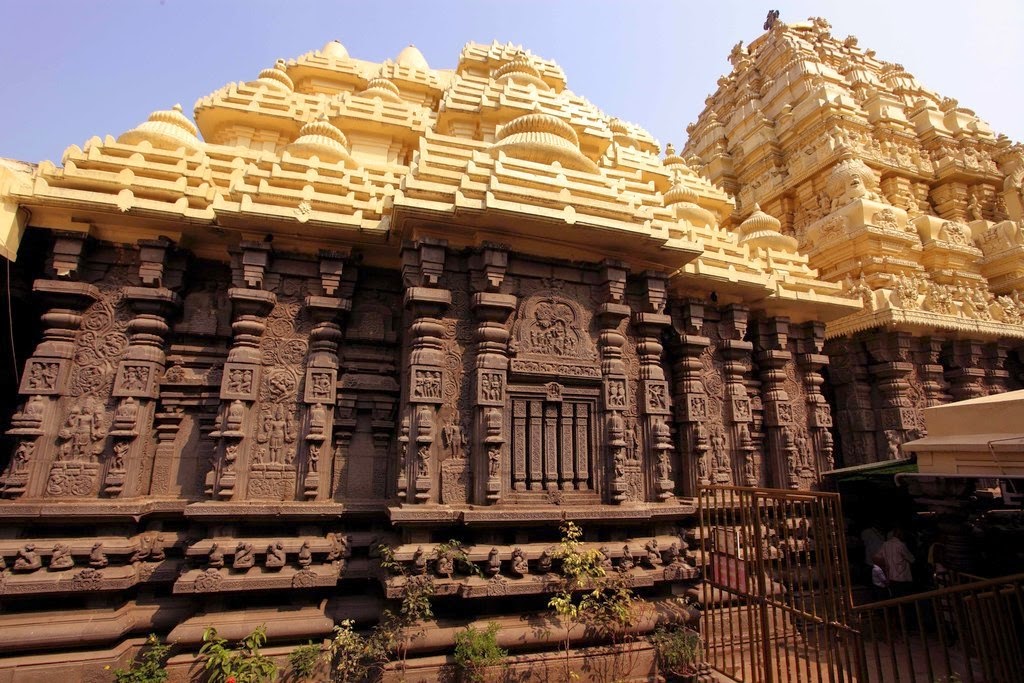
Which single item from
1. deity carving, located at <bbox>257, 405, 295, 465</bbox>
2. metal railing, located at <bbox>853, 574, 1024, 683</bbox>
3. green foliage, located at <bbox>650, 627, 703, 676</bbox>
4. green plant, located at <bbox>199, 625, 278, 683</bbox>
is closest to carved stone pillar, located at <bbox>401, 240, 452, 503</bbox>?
deity carving, located at <bbox>257, 405, 295, 465</bbox>

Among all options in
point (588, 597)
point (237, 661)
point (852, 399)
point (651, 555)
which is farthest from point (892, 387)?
point (237, 661)

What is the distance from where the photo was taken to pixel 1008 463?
4.55 meters

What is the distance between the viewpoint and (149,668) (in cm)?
464

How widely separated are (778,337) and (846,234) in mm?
4858

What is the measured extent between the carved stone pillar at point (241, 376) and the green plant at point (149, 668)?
143 centimetres

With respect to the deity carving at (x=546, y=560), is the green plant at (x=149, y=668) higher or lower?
lower

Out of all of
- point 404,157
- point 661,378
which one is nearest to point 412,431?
point 661,378

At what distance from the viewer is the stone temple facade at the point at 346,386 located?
5.09 metres

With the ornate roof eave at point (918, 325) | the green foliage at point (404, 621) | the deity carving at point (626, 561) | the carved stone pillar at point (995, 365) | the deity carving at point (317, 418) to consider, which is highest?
the ornate roof eave at point (918, 325)

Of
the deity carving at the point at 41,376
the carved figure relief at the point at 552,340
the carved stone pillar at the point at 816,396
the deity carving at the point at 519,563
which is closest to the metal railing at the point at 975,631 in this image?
the deity carving at the point at 519,563

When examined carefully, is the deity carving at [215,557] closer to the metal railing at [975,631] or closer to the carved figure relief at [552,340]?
the carved figure relief at [552,340]

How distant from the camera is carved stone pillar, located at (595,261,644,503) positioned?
5.85 meters

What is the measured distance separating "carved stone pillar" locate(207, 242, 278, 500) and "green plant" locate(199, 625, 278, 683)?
1.35 m

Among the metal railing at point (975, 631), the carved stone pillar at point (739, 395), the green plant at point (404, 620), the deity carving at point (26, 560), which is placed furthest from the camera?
the carved stone pillar at point (739, 395)
